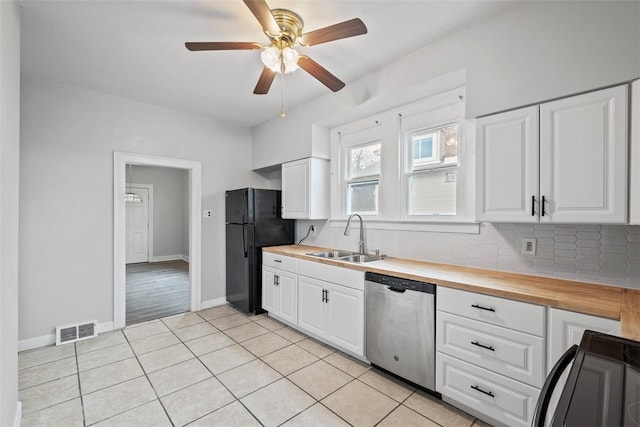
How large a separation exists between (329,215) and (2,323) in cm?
287

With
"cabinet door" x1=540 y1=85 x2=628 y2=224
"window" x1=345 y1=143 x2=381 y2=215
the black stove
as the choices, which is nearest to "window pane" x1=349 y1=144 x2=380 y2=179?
"window" x1=345 y1=143 x2=381 y2=215

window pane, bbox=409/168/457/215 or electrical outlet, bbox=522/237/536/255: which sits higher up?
window pane, bbox=409/168/457/215

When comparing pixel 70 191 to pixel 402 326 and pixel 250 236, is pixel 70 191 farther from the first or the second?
pixel 402 326

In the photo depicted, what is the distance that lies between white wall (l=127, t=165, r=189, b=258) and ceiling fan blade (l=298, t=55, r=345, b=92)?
280 inches

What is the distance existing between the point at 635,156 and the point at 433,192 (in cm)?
136

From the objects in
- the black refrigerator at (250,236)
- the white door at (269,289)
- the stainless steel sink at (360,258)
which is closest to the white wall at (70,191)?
the black refrigerator at (250,236)

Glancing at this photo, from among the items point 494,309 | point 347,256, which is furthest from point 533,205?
point 347,256

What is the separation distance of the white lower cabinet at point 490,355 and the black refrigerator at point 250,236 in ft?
7.86

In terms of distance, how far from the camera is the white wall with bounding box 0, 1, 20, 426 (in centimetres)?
144

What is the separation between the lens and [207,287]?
4.00 metres

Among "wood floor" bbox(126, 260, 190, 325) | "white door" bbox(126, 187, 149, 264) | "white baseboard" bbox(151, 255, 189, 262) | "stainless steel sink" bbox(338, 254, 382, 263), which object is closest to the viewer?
"stainless steel sink" bbox(338, 254, 382, 263)

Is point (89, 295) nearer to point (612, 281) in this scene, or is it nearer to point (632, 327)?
point (632, 327)

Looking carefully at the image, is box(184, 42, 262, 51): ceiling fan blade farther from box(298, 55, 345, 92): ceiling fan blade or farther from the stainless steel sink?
the stainless steel sink

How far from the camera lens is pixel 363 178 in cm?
326
